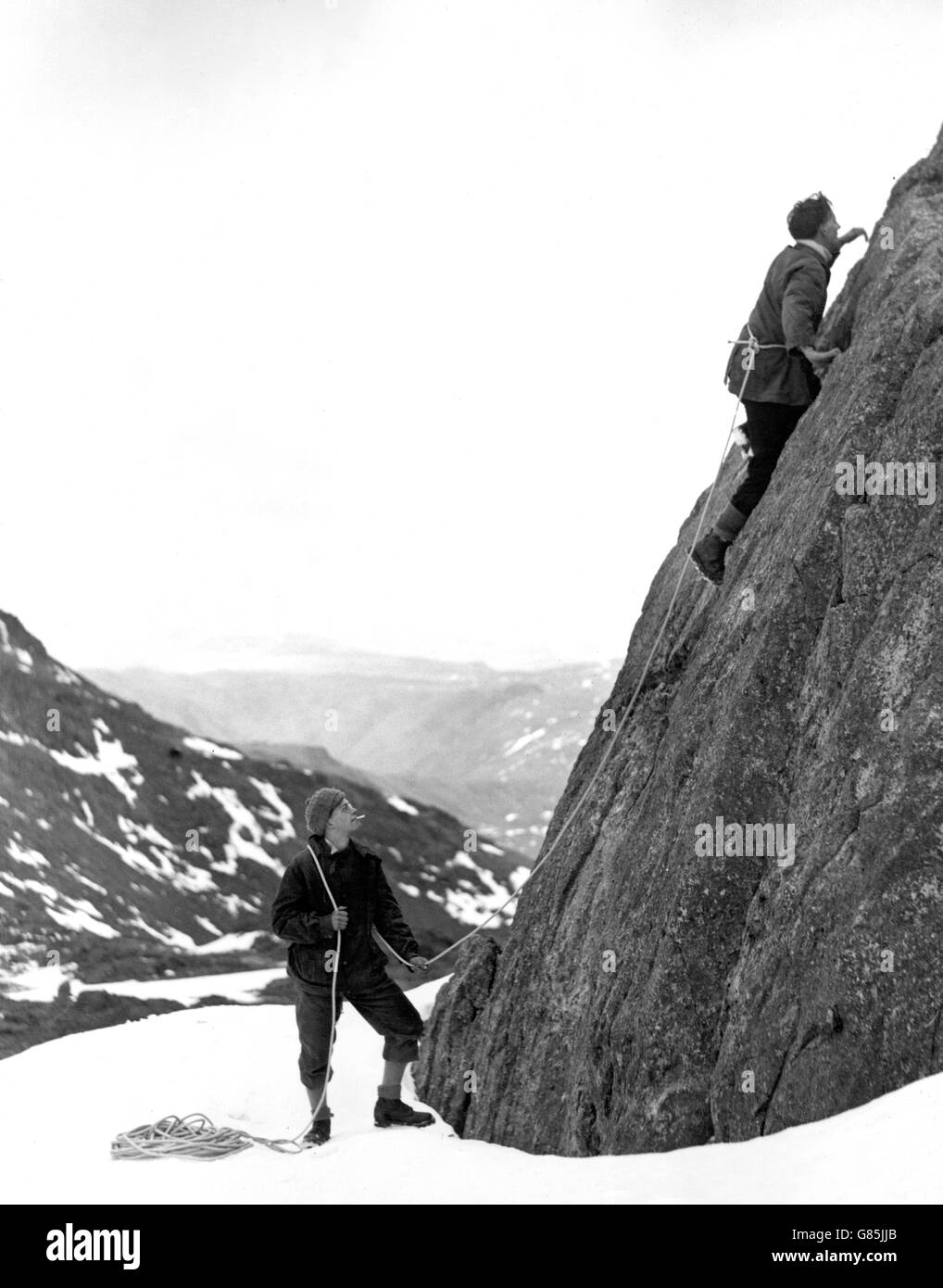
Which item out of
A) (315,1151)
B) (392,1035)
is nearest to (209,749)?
(392,1035)

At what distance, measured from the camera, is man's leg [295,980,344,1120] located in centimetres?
1235

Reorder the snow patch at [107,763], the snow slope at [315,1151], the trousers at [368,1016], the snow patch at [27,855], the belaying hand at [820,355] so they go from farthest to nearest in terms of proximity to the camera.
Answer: the snow patch at [107,763] → the snow patch at [27,855] → the trousers at [368,1016] → the belaying hand at [820,355] → the snow slope at [315,1151]

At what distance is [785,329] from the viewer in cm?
1201

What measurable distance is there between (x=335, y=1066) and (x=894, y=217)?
10294 millimetres

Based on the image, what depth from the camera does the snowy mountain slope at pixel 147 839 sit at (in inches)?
1284

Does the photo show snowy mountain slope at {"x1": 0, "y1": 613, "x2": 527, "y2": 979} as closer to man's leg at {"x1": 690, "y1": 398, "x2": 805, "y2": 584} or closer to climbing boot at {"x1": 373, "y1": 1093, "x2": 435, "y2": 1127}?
climbing boot at {"x1": 373, "y1": 1093, "x2": 435, "y2": 1127}

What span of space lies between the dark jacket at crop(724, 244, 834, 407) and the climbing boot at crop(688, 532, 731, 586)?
4.61 feet

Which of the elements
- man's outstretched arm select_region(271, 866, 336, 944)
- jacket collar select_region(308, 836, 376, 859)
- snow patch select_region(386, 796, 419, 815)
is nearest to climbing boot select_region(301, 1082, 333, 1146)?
man's outstretched arm select_region(271, 866, 336, 944)

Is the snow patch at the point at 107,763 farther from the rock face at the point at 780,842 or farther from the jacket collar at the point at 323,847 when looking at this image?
the jacket collar at the point at 323,847

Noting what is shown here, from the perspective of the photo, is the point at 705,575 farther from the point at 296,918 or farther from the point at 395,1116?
the point at 395,1116

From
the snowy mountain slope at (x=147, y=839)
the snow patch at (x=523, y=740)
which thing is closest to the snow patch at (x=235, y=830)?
the snowy mountain slope at (x=147, y=839)

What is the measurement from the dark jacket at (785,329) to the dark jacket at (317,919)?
579 centimetres
